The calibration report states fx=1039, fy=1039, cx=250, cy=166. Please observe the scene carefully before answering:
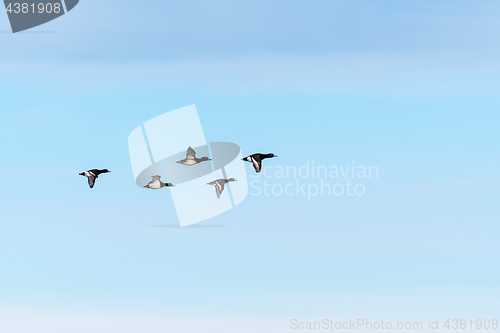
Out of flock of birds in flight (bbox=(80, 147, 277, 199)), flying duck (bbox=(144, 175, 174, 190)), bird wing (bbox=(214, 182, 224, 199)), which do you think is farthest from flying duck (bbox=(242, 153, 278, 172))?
flying duck (bbox=(144, 175, 174, 190))

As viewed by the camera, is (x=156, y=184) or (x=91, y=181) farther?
(x=156, y=184)

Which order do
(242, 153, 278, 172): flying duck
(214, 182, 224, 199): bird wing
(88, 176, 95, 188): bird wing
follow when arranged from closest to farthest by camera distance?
(242, 153, 278, 172): flying duck → (214, 182, 224, 199): bird wing → (88, 176, 95, 188): bird wing

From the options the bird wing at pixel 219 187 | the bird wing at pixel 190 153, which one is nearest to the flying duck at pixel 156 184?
the bird wing at pixel 190 153

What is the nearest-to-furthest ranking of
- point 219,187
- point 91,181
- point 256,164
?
1. point 256,164
2. point 219,187
3. point 91,181

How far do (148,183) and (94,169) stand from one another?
535cm

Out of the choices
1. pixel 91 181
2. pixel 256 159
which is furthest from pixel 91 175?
pixel 256 159

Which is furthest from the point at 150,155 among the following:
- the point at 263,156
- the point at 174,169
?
the point at 263,156

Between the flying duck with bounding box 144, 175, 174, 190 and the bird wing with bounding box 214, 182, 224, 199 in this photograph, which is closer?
the bird wing with bounding box 214, 182, 224, 199

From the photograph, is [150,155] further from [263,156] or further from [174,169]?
[263,156]

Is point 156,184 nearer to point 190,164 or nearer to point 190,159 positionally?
point 190,164

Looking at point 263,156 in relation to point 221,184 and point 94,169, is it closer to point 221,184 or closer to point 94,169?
point 221,184

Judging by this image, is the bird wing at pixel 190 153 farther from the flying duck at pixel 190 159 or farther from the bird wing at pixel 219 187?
the bird wing at pixel 219 187

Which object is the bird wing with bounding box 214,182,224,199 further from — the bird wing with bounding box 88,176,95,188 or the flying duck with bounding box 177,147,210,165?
the bird wing with bounding box 88,176,95,188

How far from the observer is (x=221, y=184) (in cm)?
9488
